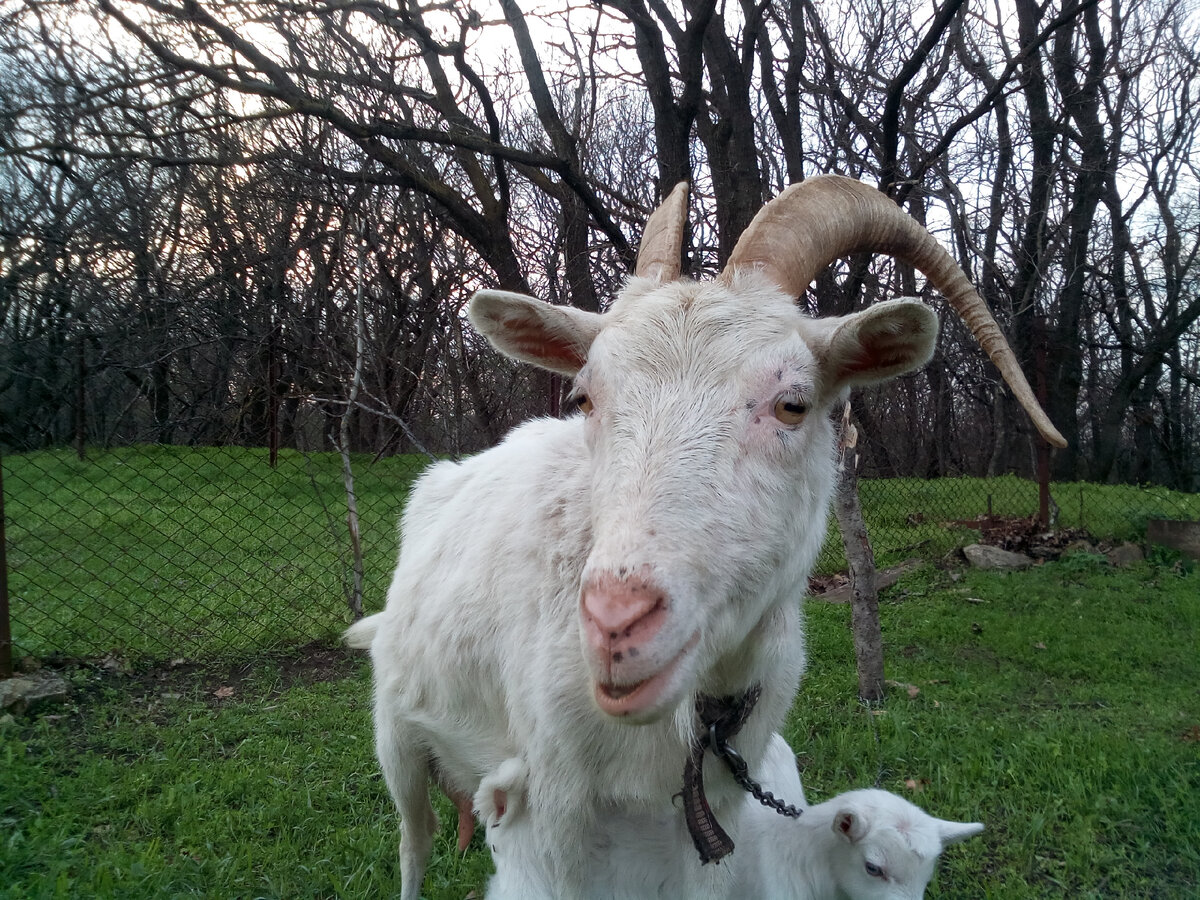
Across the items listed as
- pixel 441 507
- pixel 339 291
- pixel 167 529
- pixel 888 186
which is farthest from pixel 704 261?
pixel 339 291

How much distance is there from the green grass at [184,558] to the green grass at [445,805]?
653 millimetres

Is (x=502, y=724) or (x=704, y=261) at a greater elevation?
(x=704, y=261)

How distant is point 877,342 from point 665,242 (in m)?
0.84

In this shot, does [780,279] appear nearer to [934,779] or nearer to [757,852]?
→ [757,852]

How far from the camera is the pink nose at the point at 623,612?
4.74 ft

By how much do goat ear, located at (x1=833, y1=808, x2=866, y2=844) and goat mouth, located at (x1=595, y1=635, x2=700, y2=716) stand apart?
1.88 metres

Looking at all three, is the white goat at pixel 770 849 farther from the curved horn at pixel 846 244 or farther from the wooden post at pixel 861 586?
the curved horn at pixel 846 244

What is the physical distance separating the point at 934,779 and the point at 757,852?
4.94 ft

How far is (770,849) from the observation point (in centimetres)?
304

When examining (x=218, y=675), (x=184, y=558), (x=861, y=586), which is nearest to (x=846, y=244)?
(x=861, y=586)

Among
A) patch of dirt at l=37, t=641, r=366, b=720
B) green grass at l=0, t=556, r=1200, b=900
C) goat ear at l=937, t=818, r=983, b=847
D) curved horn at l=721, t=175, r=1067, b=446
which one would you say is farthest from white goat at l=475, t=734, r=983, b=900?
patch of dirt at l=37, t=641, r=366, b=720

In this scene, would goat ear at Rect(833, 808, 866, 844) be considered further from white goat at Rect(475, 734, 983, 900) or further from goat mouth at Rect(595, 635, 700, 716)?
goat mouth at Rect(595, 635, 700, 716)

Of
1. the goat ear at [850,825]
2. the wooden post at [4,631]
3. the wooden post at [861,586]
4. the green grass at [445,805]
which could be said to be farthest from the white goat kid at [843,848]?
the wooden post at [4,631]

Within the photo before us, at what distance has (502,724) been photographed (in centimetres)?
251
